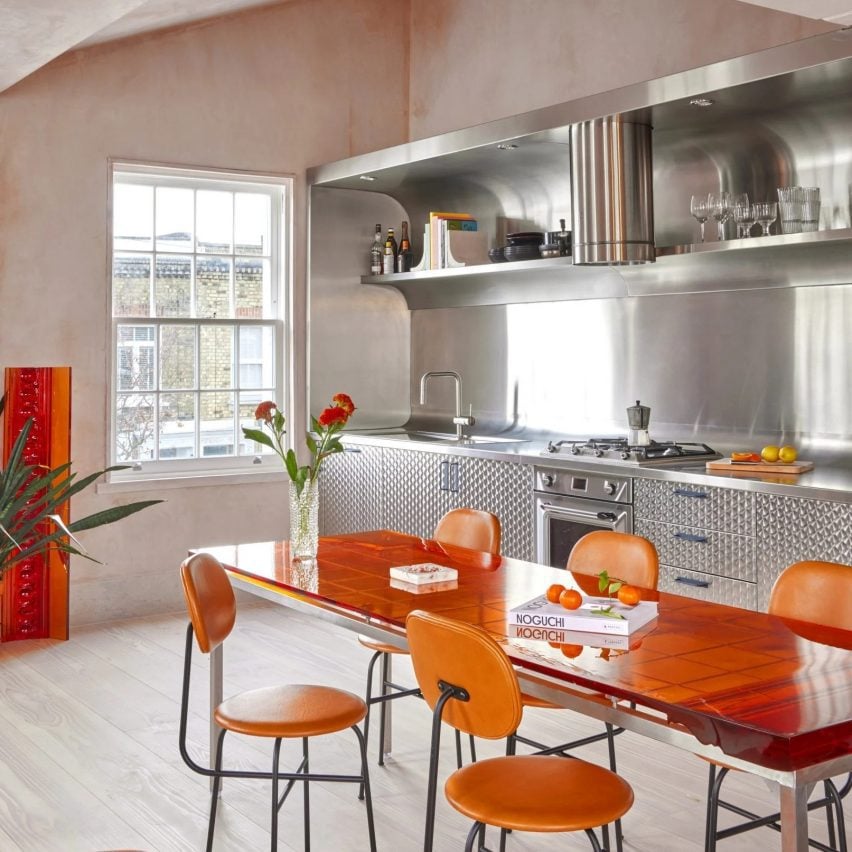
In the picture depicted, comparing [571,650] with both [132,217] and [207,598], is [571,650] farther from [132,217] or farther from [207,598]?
[132,217]

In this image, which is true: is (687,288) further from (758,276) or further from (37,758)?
(37,758)

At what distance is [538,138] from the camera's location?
5367mm

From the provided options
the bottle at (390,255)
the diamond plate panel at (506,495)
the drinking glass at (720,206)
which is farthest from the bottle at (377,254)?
the drinking glass at (720,206)

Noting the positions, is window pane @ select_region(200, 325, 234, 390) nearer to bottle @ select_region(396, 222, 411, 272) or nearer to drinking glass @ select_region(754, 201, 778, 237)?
bottle @ select_region(396, 222, 411, 272)

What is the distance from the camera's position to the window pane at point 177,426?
6562mm

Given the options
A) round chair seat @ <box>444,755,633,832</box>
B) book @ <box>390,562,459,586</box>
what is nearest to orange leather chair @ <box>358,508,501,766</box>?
book @ <box>390,562,459,586</box>

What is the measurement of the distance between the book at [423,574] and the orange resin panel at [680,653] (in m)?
0.04

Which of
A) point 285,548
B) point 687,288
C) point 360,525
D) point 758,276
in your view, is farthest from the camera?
point 360,525

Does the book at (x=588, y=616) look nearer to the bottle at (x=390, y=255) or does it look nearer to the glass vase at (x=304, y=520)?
the glass vase at (x=304, y=520)

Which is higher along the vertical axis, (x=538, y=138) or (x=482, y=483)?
(x=538, y=138)

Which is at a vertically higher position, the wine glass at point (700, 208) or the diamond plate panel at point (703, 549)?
the wine glass at point (700, 208)

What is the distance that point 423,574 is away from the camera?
10.7ft

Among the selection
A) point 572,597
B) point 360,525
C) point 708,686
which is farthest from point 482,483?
point 708,686

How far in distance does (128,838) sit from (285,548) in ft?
3.46
